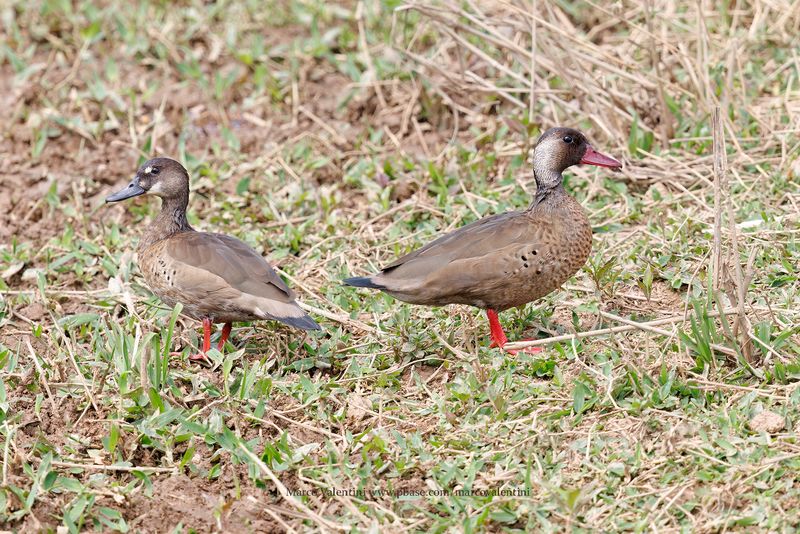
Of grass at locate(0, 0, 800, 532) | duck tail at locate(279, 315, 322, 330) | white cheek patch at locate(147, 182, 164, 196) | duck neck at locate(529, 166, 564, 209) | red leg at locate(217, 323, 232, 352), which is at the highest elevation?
duck neck at locate(529, 166, 564, 209)

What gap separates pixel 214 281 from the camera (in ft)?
18.2

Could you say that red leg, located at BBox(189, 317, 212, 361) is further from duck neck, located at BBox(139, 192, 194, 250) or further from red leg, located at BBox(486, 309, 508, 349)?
red leg, located at BBox(486, 309, 508, 349)

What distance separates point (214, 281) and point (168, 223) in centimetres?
86

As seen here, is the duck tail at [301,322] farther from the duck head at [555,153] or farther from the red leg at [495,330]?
the duck head at [555,153]

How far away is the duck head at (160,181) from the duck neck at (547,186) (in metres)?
2.02

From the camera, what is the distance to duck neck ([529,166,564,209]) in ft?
18.5

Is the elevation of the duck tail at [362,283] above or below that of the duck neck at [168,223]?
above

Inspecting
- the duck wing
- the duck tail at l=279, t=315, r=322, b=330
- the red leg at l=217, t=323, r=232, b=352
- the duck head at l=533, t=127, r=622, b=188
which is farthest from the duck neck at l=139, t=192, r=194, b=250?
the duck head at l=533, t=127, r=622, b=188

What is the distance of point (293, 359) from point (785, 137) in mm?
3430

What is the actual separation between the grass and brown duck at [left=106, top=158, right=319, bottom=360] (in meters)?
0.21

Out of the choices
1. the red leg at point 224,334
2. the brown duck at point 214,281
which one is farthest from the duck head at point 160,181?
the red leg at point 224,334

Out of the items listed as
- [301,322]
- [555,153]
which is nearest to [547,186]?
[555,153]

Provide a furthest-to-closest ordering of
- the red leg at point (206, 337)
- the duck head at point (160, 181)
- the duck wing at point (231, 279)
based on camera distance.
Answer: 1. the duck head at point (160, 181)
2. the red leg at point (206, 337)
3. the duck wing at point (231, 279)

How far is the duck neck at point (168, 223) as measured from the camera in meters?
6.18
